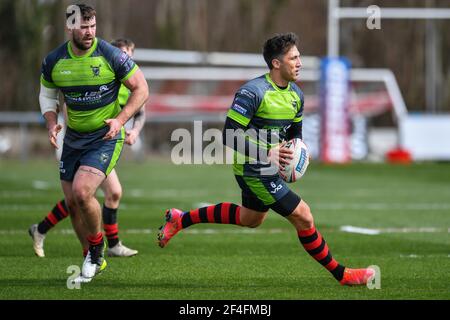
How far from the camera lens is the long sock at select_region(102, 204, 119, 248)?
35.7 ft

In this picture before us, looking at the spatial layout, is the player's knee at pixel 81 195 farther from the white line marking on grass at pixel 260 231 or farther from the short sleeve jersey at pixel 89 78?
the white line marking on grass at pixel 260 231

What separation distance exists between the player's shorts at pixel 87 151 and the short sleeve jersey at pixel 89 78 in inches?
2.6

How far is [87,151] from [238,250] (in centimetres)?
278

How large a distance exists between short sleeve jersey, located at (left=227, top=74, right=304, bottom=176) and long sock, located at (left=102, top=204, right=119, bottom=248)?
2592mm

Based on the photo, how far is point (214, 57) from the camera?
43.3m

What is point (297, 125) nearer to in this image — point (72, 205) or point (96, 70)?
point (96, 70)

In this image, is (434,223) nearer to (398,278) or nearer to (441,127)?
(398,278)

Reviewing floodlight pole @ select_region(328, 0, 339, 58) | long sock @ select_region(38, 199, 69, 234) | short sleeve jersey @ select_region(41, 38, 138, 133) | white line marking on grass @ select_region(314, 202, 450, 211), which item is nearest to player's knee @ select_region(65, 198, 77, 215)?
short sleeve jersey @ select_region(41, 38, 138, 133)

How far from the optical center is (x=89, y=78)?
8922 millimetres

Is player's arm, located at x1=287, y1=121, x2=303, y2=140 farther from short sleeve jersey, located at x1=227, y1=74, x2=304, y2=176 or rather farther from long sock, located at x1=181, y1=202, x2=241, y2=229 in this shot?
long sock, located at x1=181, y1=202, x2=241, y2=229

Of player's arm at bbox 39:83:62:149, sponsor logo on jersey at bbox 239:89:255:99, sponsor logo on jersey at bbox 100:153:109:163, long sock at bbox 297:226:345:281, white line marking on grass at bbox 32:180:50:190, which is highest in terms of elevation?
sponsor logo on jersey at bbox 239:89:255:99

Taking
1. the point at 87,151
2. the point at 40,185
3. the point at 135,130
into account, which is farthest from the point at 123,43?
the point at 40,185

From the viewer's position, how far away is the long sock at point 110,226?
10883 mm

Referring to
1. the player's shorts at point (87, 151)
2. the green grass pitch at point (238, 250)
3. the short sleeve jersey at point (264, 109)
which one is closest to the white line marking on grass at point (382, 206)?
the green grass pitch at point (238, 250)
